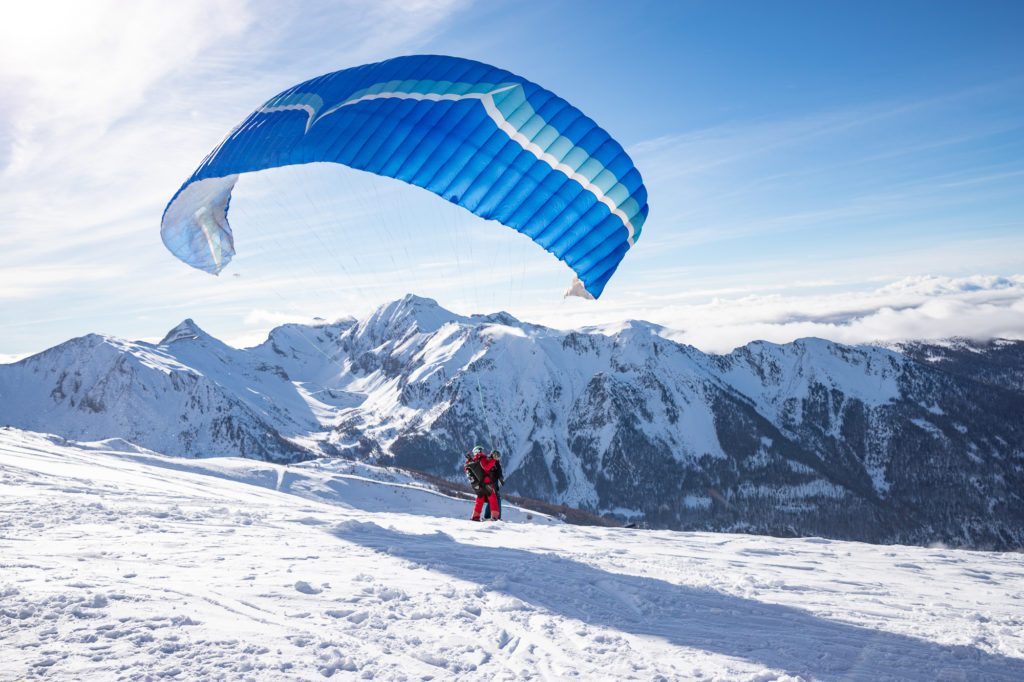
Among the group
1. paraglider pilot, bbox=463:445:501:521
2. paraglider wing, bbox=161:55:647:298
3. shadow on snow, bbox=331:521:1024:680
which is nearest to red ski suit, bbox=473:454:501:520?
paraglider pilot, bbox=463:445:501:521

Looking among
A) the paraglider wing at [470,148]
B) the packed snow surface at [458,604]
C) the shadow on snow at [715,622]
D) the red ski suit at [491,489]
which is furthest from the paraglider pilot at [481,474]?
the shadow on snow at [715,622]

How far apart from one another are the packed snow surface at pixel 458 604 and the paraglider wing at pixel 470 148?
278 inches

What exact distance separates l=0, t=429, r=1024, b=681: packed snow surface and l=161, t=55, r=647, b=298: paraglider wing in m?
7.06

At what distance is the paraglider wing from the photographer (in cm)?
1284

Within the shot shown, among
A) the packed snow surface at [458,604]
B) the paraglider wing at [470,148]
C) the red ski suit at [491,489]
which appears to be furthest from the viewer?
the red ski suit at [491,489]

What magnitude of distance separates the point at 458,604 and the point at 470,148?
9.78 metres

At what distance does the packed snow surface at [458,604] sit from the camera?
5.43 metres

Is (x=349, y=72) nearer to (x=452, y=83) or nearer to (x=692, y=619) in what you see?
(x=452, y=83)

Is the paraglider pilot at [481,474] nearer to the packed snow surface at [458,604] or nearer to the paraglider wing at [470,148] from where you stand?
the packed snow surface at [458,604]

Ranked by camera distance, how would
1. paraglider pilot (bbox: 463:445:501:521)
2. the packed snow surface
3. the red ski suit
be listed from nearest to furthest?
1. the packed snow surface
2. paraglider pilot (bbox: 463:445:501:521)
3. the red ski suit

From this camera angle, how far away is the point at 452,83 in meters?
12.7

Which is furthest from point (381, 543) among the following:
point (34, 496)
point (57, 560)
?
point (34, 496)

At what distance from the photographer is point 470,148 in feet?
43.2

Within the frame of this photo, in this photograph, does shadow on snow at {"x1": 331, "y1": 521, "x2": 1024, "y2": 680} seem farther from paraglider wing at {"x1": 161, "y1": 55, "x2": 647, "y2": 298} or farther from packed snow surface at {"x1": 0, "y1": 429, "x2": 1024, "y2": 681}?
paraglider wing at {"x1": 161, "y1": 55, "x2": 647, "y2": 298}
